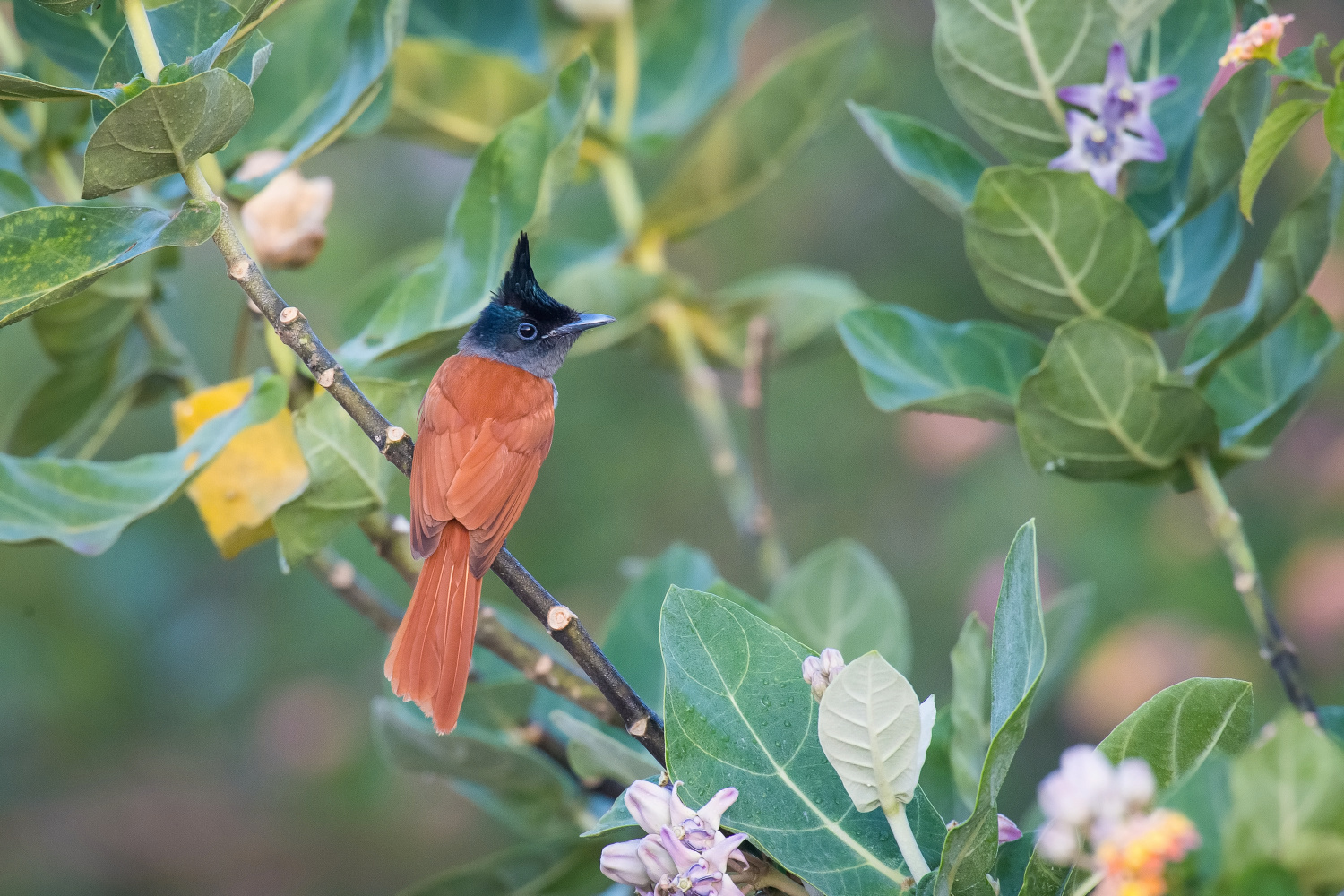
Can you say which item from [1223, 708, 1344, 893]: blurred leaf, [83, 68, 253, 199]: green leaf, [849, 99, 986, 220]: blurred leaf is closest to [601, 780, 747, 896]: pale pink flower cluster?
[1223, 708, 1344, 893]: blurred leaf

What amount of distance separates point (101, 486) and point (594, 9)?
4.09 ft

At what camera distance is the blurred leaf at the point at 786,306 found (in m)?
2.15

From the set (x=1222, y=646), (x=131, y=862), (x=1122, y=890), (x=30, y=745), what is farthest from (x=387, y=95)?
(x=131, y=862)

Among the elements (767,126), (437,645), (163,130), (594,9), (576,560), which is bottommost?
(576,560)

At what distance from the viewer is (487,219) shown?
5.45 ft

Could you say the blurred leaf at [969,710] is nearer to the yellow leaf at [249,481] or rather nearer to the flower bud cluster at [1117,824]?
the flower bud cluster at [1117,824]

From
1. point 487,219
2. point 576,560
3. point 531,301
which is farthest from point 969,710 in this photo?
point 576,560

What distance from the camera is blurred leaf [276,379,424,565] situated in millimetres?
1438

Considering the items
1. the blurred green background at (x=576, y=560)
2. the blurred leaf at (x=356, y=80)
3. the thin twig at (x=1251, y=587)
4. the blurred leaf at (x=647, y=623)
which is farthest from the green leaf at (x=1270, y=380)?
the blurred green background at (x=576, y=560)

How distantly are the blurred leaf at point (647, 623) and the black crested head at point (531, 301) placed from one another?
452 millimetres

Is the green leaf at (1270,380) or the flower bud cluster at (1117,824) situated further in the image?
the green leaf at (1270,380)

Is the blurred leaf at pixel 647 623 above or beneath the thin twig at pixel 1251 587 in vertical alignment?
beneath

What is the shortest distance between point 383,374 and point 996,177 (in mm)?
992

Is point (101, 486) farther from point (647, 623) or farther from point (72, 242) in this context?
point (647, 623)
